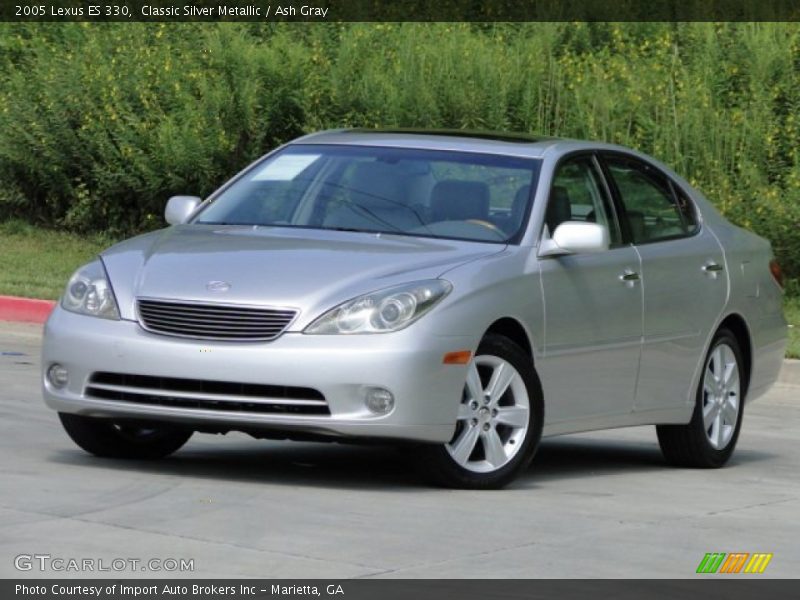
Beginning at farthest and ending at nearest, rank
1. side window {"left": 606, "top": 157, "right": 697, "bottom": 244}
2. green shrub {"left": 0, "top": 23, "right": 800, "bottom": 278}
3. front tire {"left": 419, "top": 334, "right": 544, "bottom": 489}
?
green shrub {"left": 0, "top": 23, "right": 800, "bottom": 278} → side window {"left": 606, "top": 157, "right": 697, "bottom": 244} → front tire {"left": 419, "top": 334, "right": 544, "bottom": 489}

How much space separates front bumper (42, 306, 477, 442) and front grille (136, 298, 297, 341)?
0.12 feet

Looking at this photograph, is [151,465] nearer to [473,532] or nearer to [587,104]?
[473,532]

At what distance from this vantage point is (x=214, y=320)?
7.94 m

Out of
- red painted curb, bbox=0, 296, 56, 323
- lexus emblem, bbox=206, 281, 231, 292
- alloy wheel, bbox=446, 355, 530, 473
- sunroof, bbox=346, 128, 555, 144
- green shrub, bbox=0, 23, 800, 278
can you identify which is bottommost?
red painted curb, bbox=0, 296, 56, 323

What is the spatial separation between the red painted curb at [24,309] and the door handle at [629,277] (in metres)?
8.61

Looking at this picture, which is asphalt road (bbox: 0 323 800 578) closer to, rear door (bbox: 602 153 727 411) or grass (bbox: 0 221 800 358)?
rear door (bbox: 602 153 727 411)

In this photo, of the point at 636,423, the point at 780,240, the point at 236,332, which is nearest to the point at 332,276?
the point at 236,332

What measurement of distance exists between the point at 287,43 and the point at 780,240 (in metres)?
6.65

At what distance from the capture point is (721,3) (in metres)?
22.8

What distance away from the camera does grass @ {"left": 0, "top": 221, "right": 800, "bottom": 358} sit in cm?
1772

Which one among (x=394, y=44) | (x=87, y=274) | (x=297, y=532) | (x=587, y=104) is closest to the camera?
(x=297, y=532)

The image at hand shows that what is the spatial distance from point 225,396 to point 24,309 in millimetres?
9596

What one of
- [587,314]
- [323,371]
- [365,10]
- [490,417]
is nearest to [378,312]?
[323,371]
